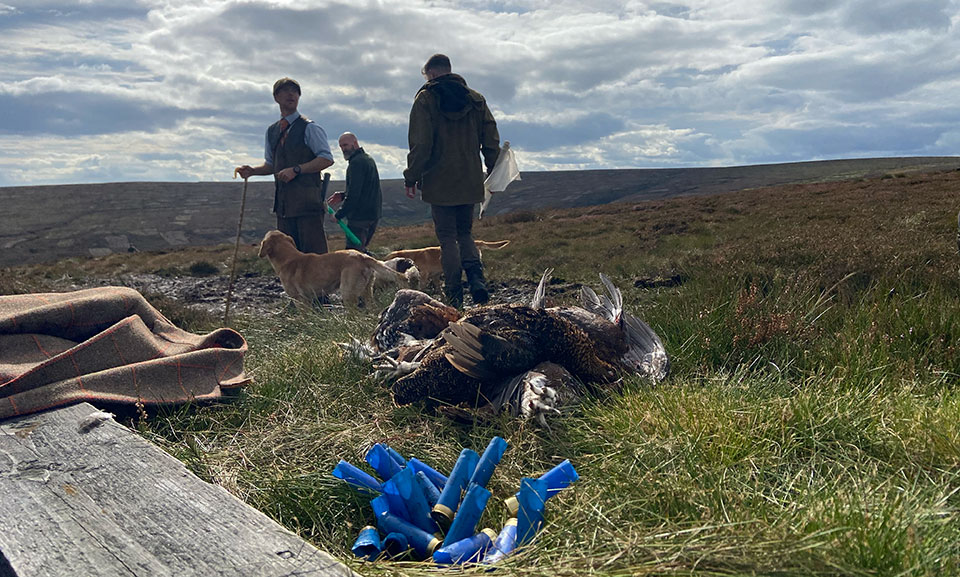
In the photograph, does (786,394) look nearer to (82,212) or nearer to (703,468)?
(703,468)

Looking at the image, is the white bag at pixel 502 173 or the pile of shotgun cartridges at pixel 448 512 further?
the white bag at pixel 502 173

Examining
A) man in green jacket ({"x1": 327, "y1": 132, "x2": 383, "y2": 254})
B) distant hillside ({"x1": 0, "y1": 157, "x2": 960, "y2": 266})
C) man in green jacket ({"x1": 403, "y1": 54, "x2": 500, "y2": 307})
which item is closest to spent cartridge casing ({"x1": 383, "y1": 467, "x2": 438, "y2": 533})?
man in green jacket ({"x1": 403, "y1": 54, "x2": 500, "y2": 307})

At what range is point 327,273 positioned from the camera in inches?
314

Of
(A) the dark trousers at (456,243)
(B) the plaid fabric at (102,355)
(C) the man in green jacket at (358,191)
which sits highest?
(C) the man in green jacket at (358,191)

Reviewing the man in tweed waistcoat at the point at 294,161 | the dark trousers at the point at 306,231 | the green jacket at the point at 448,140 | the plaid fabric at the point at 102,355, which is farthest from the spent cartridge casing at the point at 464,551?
the dark trousers at the point at 306,231

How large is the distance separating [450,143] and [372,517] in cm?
549

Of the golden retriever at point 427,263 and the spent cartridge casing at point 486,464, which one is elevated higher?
the golden retriever at point 427,263

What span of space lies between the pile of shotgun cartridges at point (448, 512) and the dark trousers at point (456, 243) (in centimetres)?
535

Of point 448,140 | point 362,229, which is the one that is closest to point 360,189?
point 362,229

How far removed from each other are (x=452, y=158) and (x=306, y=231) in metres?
2.38

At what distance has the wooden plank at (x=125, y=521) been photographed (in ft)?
5.74

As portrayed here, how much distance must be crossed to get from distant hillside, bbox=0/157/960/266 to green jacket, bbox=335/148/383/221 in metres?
30.8

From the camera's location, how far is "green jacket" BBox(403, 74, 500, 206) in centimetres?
718

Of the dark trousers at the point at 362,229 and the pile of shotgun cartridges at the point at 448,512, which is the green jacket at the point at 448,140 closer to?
the dark trousers at the point at 362,229
